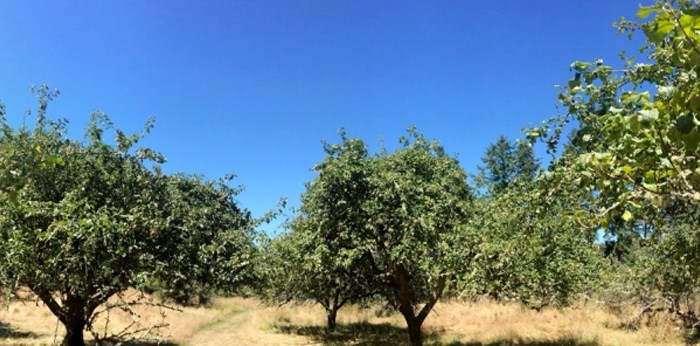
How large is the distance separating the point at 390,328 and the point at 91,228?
1819 cm

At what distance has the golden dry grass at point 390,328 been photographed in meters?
18.5

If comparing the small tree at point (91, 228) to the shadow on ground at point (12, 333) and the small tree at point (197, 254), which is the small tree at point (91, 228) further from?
the shadow on ground at point (12, 333)

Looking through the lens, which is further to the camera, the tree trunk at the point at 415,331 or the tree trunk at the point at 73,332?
the tree trunk at the point at 415,331

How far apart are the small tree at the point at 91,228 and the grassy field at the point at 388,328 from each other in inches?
172

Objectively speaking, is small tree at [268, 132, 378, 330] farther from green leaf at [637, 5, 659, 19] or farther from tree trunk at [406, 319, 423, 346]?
green leaf at [637, 5, 659, 19]

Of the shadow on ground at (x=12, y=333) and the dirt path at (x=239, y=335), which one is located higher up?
the shadow on ground at (x=12, y=333)

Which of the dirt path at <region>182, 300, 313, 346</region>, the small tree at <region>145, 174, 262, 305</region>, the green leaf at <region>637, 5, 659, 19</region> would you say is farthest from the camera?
the dirt path at <region>182, 300, 313, 346</region>

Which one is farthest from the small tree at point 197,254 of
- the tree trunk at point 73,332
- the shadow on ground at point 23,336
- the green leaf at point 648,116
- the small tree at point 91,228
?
the green leaf at point 648,116

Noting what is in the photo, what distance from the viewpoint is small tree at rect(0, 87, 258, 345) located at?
9992mm

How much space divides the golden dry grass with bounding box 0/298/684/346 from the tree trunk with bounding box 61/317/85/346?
97.1 inches

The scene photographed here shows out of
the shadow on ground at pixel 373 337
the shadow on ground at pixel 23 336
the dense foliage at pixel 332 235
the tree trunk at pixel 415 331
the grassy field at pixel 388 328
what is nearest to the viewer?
the dense foliage at pixel 332 235

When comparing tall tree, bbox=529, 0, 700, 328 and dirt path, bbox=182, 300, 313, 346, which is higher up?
tall tree, bbox=529, 0, 700, 328

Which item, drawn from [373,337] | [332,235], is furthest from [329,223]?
[373,337]

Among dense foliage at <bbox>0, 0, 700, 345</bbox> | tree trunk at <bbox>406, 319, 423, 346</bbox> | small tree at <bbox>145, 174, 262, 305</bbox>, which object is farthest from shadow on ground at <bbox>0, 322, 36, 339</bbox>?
tree trunk at <bbox>406, 319, 423, 346</bbox>
